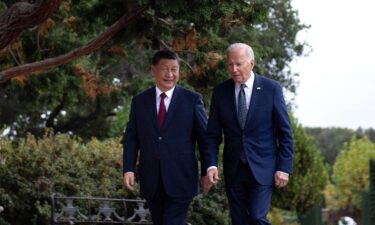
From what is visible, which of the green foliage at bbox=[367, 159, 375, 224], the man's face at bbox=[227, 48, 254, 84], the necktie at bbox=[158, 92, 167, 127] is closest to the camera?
the man's face at bbox=[227, 48, 254, 84]

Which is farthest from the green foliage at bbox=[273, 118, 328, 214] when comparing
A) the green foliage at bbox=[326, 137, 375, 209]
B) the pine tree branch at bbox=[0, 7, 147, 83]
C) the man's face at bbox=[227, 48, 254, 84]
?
the green foliage at bbox=[326, 137, 375, 209]

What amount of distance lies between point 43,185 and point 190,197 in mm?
5700

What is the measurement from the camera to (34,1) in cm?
961

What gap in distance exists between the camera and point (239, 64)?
263 inches

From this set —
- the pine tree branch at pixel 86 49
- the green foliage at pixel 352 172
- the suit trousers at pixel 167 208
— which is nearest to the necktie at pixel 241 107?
the suit trousers at pixel 167 208

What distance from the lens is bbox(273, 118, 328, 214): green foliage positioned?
52.4 feet

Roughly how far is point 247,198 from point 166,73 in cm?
111

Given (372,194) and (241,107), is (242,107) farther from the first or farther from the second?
(372,194)

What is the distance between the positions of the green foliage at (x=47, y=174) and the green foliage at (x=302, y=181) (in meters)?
3.64

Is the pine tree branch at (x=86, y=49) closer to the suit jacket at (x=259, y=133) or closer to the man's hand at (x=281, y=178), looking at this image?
the suit jacket at (x=259, y=133)

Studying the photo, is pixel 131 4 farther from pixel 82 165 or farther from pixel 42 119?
pixel 42 119

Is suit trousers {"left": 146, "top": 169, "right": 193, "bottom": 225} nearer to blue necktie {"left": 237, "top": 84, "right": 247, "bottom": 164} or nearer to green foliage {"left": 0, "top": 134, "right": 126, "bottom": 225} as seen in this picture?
blue necktie {"left": 237, "top": 84, "right": 247, "bottom": 164}

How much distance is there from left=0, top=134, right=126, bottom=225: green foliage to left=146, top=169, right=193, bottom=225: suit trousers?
16.2ft

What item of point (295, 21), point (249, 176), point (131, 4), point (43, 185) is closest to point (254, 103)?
point (249, 176)
